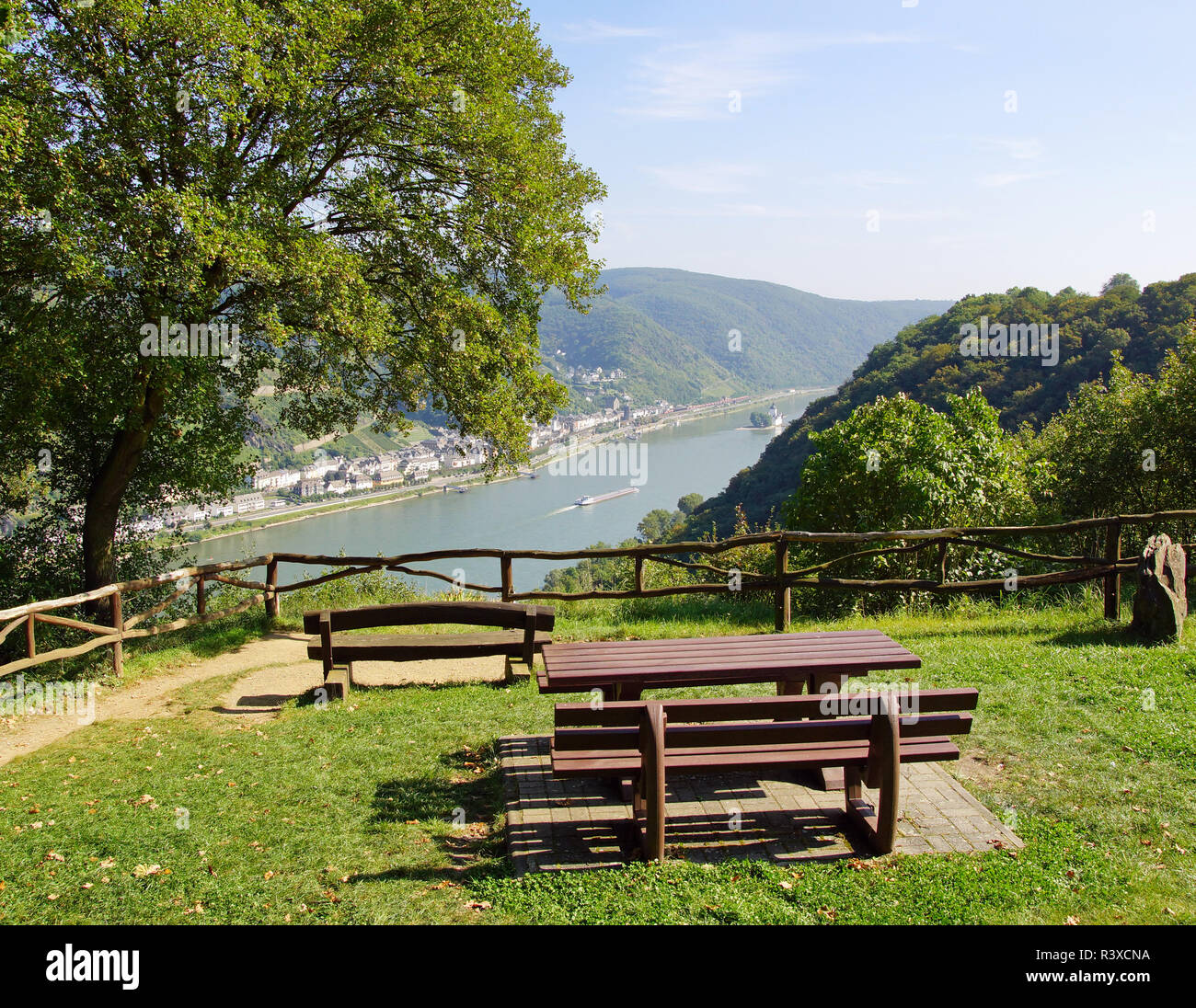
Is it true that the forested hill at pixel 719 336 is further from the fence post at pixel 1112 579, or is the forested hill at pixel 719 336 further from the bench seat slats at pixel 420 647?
the bench seat slats at pixel 420 647

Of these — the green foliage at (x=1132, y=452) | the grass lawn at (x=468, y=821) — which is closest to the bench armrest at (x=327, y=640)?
the grass lawn at (x=468, y=821)

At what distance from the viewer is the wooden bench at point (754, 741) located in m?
4.16

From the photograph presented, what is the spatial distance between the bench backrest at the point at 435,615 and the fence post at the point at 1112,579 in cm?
578

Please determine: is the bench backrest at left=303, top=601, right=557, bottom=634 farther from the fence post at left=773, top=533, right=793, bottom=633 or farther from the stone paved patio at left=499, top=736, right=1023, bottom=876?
the fence post at left=773, top=533, right=793, bottom=633

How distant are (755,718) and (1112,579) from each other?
626 centimetres

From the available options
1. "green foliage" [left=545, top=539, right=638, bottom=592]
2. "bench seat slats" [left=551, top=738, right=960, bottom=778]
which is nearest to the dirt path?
"green foliage" [left=545, top=539, right=638, bottom=592]

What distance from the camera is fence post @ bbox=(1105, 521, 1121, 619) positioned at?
8.60 meters

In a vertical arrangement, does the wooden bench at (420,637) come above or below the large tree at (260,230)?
below

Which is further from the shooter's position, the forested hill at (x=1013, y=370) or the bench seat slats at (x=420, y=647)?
the forested hill at (x=1013, y=370)

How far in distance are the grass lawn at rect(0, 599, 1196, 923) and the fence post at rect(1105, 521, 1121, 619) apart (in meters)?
1.05

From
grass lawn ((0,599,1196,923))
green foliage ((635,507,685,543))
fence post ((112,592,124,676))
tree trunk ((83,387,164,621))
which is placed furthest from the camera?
green foliage ((635,507,685,543))

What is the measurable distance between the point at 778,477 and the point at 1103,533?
80.7ft

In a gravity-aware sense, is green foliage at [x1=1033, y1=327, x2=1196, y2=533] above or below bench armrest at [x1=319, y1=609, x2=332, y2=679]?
above
